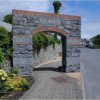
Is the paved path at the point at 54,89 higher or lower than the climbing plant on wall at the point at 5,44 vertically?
lower

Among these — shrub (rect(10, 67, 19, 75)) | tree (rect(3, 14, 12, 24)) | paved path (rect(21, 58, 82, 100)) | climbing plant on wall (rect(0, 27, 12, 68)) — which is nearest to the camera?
paved path (rect(21, 58, 82, 100))

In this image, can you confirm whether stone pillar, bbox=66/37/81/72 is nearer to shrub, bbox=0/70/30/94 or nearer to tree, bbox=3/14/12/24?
shrub, bbox=0/70/30/94

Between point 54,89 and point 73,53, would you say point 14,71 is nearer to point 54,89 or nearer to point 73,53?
point 54,89

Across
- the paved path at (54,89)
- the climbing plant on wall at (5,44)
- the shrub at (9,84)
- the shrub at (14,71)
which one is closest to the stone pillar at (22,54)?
the climbing plant on wall at (5,44)

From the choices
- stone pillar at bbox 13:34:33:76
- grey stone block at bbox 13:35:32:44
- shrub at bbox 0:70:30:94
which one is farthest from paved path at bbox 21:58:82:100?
grey stone block at bbox 13:35:32:44

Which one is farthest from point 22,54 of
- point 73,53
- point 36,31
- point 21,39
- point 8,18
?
point 8,18

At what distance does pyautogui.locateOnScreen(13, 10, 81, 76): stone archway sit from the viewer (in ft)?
65.2

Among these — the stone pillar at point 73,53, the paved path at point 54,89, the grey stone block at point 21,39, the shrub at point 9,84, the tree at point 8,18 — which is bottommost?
the paved path at point 54,89

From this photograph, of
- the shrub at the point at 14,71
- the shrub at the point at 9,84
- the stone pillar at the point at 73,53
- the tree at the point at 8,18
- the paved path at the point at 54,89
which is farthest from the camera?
the tree at the point at 8,18

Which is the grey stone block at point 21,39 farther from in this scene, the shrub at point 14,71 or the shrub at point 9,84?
the shrub at point 9,84

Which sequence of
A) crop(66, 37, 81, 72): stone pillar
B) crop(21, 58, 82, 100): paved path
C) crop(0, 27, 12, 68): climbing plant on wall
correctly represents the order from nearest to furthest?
crop(21, 58, 82, 100): paved path
crop(0, 27, 12, 68): climbing plant on wall
crop(66, 37, 81, 72): stone pillar

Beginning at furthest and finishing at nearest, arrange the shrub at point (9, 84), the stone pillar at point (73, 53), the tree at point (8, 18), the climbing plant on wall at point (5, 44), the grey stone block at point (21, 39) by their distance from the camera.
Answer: the tree at point (8, 18) → the stone pillar at point (73, 53) → the grey stone block at point (21, 39) → the climbing plant on wall at point (5, 44) → the shrub at point (9, 84)

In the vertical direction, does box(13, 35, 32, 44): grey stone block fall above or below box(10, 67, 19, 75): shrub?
above

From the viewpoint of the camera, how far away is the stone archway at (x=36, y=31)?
19.9 m
